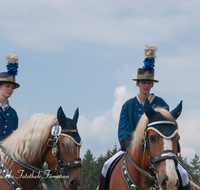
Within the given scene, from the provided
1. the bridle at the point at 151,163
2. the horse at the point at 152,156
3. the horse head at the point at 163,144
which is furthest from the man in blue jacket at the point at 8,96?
the horse head at the point at 163,144

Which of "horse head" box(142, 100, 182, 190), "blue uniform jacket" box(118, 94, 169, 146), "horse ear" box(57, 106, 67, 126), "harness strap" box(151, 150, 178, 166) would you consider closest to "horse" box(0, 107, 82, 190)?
"horse ear" box(57, 106, 67, 126)

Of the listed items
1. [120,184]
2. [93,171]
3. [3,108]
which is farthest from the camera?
[93,171]

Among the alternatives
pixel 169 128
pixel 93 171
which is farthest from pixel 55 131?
pixel 93 171

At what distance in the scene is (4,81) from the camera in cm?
923

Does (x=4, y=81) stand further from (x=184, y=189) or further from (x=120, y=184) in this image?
(x=184, y=189)

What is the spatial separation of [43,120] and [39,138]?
45 cm

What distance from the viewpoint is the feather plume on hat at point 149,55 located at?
8.62m

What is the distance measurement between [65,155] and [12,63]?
4.65 metres

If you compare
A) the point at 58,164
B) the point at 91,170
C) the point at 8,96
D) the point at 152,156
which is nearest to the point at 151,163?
the point at 152,156

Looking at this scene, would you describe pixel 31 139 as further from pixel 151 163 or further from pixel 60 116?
pixel 151 163

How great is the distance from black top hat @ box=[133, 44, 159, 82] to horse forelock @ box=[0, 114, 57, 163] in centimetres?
324

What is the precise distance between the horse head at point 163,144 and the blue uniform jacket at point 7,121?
15.5 ft

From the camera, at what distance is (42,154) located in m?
6.61

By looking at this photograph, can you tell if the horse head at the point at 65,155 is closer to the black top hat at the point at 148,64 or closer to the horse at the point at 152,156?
the horse at the point at 152,156
